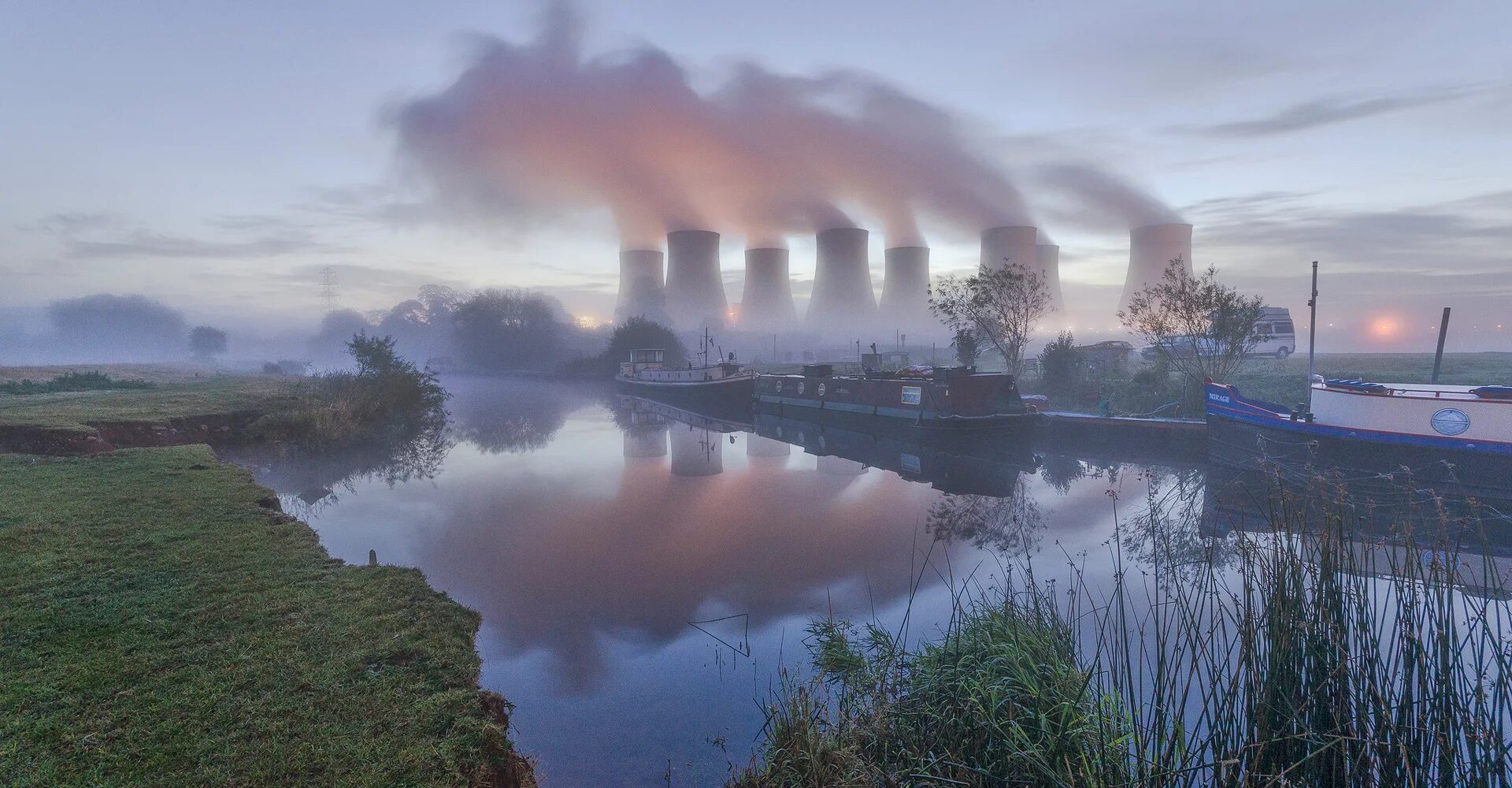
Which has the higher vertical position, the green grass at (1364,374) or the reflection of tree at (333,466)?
the green grass at (1364,374)

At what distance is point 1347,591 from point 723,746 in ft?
13.9

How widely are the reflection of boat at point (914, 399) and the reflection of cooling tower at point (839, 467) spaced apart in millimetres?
4390

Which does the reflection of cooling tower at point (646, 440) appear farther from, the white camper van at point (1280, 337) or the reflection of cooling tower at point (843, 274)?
the white camper van at point (1280, 337)

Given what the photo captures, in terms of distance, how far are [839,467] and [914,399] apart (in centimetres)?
652

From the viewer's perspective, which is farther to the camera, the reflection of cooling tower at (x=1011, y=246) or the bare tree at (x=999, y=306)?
the reflection of cooling tower at (x=1011, y=246)

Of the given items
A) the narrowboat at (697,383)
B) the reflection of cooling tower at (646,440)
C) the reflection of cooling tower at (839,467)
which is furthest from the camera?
the narrowboat at (697,383)

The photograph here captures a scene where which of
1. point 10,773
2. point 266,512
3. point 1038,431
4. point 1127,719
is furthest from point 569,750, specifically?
point 1038,431

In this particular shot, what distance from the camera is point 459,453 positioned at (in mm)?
21500

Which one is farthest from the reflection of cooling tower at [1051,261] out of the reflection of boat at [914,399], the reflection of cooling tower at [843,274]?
the reflection of boat at [914,399]

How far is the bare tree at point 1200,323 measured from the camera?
2241 centimetres

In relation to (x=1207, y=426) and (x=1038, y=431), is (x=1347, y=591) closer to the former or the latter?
(x=1207, y=426)

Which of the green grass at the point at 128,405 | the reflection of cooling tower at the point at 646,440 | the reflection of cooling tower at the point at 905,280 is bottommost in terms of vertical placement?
the reflection of cooling tower at the point at 646,440

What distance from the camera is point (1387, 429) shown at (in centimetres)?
1509

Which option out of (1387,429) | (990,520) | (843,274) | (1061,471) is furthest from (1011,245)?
(990,520)
